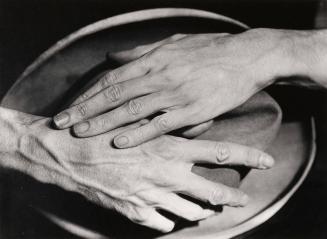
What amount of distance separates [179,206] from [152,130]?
0.11 meters

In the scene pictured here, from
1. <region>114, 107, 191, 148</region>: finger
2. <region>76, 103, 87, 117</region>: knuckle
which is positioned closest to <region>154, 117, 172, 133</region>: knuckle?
<region>114, 107, 191, 148</region>: finger

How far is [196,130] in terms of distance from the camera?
0.58 meters

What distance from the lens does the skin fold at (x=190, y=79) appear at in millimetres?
546

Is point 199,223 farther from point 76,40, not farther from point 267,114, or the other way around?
point 76,40

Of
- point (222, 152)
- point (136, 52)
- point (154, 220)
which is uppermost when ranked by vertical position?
point (136, 52)

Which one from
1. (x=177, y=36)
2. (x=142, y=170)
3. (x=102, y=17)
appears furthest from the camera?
(x=102, y=17)

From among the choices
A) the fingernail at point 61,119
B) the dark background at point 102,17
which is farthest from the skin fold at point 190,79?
the dark background at point 102,17

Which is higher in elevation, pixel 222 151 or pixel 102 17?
pixel 102 17

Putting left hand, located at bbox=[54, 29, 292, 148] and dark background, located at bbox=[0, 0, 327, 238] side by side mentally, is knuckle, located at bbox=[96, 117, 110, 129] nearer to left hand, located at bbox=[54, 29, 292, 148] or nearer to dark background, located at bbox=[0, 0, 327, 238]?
left hand, located at bbox=[54, 29, 292, 148]

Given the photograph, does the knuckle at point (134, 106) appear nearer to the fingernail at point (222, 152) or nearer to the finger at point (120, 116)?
the finger at point (120, 116)

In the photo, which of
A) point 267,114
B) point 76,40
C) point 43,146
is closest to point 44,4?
point 76,40

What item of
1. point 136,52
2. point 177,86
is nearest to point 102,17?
point 136,52

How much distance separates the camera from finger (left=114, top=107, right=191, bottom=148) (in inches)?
21.0

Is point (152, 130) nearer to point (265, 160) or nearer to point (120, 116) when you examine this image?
point (120, 116)
